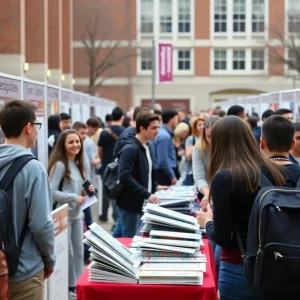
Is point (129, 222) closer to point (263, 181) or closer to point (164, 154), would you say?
point (164, 154)

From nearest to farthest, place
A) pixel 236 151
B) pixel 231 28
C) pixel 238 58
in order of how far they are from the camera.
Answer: pixel 236 151 → pixel 231 28 → pixel 238 58

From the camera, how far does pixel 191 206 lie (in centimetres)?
625

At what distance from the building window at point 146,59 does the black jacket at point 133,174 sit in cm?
4689

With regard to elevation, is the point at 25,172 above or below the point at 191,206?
above

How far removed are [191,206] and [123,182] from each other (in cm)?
105

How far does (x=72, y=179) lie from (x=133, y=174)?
667mm

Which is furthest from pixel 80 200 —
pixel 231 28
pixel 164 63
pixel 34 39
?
pixel 231 28

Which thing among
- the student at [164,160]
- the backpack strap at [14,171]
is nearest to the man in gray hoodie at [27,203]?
the backpack strap at [14,171]

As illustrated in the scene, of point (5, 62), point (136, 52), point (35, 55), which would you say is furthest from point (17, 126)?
point (136, 52)

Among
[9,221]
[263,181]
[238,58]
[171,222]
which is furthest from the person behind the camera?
[238,58]

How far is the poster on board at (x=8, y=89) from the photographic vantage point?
5.66 m

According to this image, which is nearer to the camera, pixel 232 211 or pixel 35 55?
pixel 232 211

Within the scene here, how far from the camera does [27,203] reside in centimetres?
389

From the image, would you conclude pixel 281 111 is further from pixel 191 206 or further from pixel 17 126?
pixel 17 126
